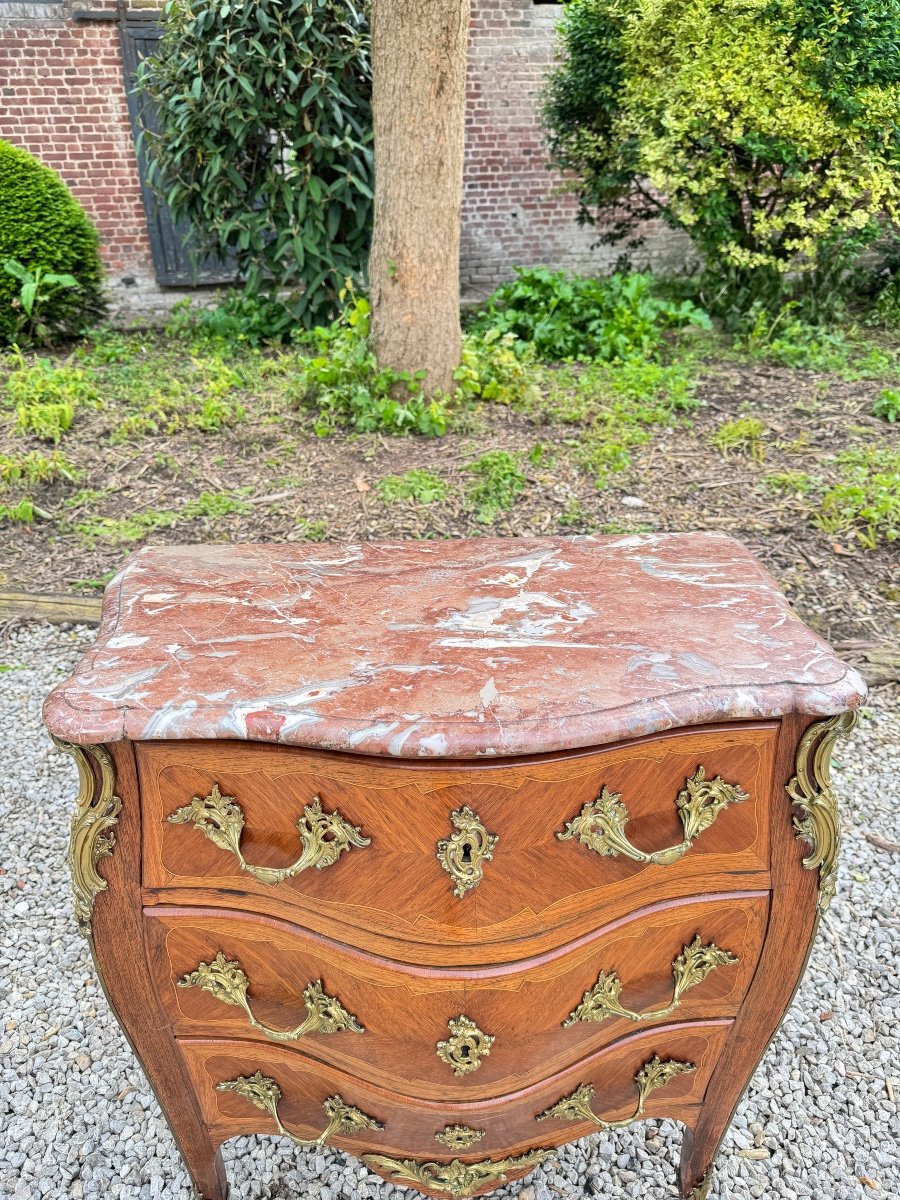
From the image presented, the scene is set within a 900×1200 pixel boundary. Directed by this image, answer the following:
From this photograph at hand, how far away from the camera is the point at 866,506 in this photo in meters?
3.73

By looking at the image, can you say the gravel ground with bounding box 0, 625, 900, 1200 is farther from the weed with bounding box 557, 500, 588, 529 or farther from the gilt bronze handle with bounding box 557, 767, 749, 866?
the weed with bounding box 557, 500, 588, 529

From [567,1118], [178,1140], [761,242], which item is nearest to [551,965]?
[567,1118]

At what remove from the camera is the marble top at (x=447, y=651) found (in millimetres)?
1075

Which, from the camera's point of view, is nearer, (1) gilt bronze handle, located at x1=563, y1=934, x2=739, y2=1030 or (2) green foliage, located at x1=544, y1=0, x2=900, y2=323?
(1) gilt bronze handle, located at x1=563, y1=934, x2=739, y2=1030

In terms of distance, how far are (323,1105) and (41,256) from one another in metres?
6.26

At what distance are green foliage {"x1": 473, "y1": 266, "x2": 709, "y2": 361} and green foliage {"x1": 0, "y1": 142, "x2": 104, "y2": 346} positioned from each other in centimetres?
284

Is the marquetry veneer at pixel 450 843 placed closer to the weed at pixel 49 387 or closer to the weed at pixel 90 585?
the weed at pixel 90 585

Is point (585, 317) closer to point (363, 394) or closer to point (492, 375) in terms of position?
point (492, 375)

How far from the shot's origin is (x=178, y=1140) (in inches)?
59.7

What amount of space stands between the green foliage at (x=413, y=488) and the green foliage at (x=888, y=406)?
7.95ft

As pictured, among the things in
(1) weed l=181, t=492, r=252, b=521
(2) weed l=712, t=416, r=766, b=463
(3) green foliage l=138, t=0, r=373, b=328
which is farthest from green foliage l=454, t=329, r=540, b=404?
(3) green foliage l=138, t=0, r=373, b=328

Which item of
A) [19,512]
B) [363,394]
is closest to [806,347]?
[363,394]

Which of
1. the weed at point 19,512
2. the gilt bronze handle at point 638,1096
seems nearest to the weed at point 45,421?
the weed at point 19,512

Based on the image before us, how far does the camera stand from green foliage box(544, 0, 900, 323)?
16.9ft
